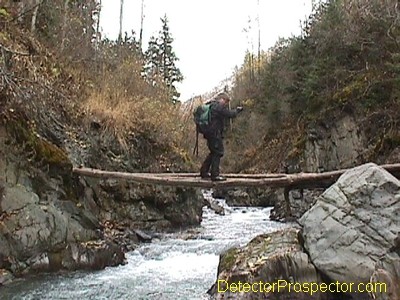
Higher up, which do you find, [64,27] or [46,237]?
[64,27]

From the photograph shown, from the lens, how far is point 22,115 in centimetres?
722

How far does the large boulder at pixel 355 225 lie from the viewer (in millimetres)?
5000

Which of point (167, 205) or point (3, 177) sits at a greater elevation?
point (3, 177)

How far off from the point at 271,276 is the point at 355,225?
1.21 metres

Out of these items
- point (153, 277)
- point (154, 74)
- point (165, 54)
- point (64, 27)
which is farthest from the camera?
point (165, 54)

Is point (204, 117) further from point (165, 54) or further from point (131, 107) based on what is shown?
point (165, 54)

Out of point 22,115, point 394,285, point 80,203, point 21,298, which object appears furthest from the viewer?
point 80,203

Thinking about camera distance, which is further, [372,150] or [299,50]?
[299,50]

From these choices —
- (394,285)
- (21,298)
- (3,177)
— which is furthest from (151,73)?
(394,285)

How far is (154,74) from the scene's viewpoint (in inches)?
551

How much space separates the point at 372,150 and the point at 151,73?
7122 mm

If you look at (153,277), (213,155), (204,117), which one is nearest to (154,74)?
(213,155)

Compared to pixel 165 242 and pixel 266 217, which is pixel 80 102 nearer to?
pixel 165 242

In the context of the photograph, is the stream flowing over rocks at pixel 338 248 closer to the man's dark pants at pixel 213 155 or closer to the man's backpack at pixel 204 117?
the man's dark pants at pixel 213 155
